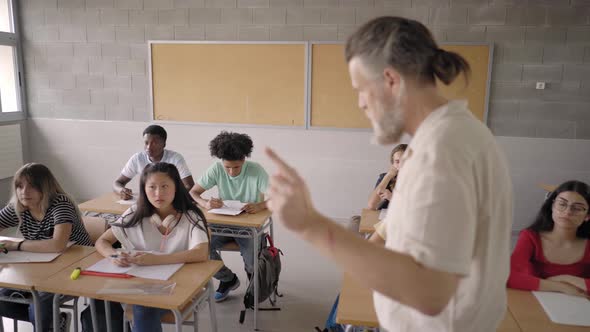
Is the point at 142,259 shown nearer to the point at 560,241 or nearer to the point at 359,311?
the point at 359,311

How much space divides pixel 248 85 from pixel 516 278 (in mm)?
3687

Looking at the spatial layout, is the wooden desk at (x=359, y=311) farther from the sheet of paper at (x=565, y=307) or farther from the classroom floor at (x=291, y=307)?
the classroom floor at (x=291, y=307)

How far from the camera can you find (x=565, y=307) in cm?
170

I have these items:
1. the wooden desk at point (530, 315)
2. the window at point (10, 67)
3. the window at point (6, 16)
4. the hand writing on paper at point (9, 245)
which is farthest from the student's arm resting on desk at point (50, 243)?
the window at point (6, 16)

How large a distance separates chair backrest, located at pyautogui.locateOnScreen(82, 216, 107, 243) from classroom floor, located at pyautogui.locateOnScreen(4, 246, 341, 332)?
668mm

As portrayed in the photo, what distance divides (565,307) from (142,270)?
5.88ft

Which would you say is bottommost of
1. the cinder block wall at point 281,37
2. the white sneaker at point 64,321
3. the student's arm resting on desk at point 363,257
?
the white sneaker at point 64,321

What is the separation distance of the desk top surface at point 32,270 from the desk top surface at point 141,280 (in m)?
0.05

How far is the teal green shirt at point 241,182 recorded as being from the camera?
3311 millimetres

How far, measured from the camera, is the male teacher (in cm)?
69

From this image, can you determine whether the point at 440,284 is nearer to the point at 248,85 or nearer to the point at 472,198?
the point at 472,198

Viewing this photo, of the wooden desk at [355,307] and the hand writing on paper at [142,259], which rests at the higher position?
the hand writing on paper at [142,259]

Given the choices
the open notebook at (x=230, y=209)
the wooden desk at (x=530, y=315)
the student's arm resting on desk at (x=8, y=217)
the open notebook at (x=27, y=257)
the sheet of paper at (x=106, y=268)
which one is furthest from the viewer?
the open notebook at (x=230, y=209)

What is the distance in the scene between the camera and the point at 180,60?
5.05 metres
